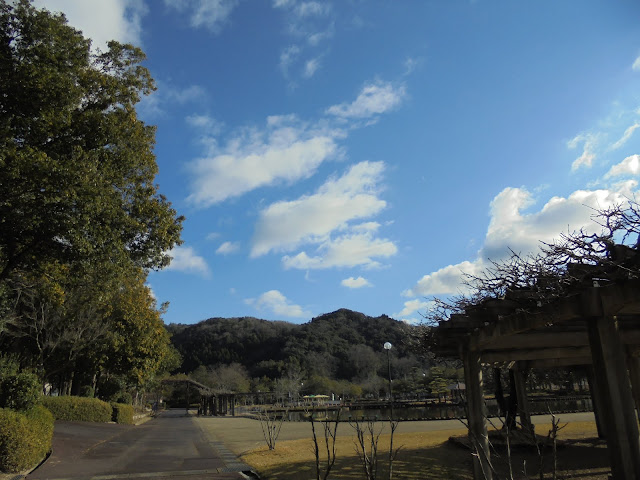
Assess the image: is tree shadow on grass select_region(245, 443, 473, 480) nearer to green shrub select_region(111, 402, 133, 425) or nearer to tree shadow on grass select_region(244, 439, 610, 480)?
tree shadow on grass select_region(244, 439, 610, 480)

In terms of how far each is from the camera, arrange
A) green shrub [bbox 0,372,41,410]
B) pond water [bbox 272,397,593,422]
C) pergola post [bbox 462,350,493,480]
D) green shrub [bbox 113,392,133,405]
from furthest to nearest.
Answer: green shrub [bbox 113,392,133,405]
pond water [bbox 272,397,593,422]
green shrub [bbox 0,372,41,410]
pergola post [bbox 462,350,493,480]

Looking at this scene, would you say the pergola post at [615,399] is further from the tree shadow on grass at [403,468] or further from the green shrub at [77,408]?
the green shrub at [77,408]

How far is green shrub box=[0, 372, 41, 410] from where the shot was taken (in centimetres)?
1182

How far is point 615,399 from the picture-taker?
5305mm

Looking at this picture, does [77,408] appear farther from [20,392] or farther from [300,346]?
[300,346]

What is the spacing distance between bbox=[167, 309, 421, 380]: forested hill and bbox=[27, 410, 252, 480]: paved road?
68.5 meters

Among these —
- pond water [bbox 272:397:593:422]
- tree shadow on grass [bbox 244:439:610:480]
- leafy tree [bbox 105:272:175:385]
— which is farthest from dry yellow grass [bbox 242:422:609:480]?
leafy tree [bbox 105:272:175:385]

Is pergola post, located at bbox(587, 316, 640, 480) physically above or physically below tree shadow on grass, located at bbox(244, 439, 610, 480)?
above

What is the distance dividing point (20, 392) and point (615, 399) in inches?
535

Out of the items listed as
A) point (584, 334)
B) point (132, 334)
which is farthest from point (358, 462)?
point (132, 334)

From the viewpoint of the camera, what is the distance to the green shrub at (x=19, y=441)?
963 cm

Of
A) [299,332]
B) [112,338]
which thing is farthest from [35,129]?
[299,332]

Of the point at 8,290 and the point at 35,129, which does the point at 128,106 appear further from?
the point at 8,290

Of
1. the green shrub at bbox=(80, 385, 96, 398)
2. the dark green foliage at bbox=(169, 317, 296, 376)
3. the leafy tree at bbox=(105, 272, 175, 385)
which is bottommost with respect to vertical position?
the green shrub at bbox=(80, 385, 96, 398)
